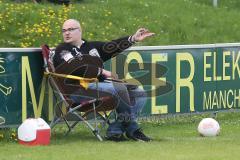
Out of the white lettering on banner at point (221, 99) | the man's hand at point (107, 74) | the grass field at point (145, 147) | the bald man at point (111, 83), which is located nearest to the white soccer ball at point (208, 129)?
the grass field at point (145, 147)

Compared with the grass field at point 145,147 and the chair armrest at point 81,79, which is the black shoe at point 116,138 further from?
the chair armrest at point 81,79

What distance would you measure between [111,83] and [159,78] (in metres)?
1.77

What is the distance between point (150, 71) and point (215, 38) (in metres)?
8.30

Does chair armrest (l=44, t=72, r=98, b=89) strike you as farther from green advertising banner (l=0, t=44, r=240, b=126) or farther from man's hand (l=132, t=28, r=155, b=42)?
A: man's hand (l=132, t=28, r=155, b=42)

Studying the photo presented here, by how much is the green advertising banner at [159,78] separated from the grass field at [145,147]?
1.54 ft

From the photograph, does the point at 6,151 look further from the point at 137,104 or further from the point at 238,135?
the point at 238,135

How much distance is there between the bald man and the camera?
32.3 feet

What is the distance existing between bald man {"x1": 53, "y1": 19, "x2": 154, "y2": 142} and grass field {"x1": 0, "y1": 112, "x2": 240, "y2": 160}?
243 millimetres

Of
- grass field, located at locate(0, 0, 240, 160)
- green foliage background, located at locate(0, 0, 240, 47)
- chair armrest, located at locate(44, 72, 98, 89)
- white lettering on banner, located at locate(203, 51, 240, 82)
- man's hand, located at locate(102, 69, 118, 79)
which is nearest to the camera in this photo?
grass field, located at locate(0, 0, 240, 160)

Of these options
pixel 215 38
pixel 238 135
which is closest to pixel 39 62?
pixel 238 135

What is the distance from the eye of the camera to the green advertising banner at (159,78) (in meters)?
10.0

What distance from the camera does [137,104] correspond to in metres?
10.1

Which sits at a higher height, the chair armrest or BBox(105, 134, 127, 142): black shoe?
the chair armrest

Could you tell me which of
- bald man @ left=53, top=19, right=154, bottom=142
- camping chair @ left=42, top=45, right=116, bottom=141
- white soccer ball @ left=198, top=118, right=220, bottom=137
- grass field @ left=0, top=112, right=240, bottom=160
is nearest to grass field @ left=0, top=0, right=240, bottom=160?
grass field @ left=0, top=112, right=240, bottom=160
